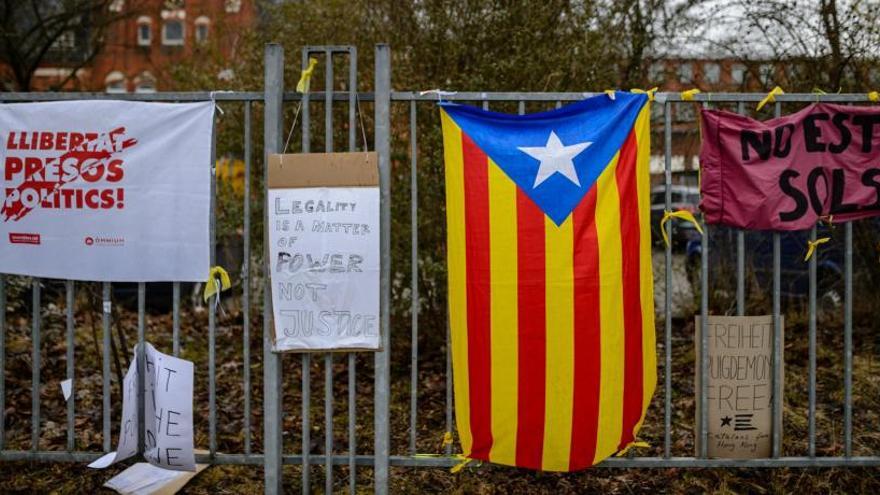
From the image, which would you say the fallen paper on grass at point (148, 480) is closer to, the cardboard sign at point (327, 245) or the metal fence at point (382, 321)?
the metal fence at point (382, 321)

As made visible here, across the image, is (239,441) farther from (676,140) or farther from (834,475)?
(676,140)

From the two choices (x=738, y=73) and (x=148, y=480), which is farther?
(x=738, y=73)

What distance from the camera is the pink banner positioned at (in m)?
4.19

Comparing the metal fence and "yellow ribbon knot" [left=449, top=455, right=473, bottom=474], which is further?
"yellow ribbon knot" [left=449, top=455, right=473, bottom=474]

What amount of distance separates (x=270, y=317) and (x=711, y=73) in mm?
6679

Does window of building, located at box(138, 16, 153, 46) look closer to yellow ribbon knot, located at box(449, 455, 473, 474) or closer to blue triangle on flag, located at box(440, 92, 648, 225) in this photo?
blue triangle on flag, located at box(440, 92, 648, 225)

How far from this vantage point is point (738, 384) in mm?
4223

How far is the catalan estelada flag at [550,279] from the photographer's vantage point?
3982 mm

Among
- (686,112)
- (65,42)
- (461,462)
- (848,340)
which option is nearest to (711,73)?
(686,112)

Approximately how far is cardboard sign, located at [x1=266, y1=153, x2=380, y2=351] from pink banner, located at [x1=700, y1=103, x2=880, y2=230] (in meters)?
1.78

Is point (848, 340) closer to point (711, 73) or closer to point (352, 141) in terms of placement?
point (352, 141)

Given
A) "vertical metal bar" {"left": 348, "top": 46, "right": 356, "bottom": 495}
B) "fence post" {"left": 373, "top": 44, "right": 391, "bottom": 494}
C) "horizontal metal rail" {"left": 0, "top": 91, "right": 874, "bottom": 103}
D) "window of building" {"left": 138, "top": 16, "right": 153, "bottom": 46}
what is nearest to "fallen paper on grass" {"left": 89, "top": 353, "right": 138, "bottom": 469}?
"vertical metal bar" {"left": 348, "top": 46, "right": 356, "bottom": 495}

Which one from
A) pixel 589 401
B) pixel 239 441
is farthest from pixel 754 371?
pixel 239 441

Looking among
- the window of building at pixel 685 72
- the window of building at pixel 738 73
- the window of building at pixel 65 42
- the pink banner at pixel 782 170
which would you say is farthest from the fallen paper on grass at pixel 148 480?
the window of building at pixel 65 42
